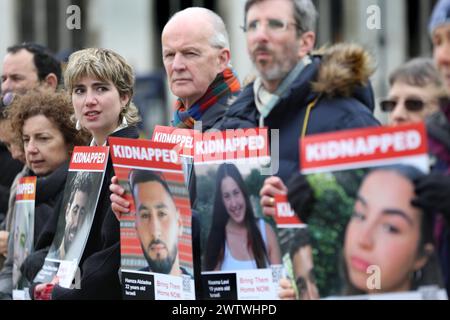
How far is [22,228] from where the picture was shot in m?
6.23

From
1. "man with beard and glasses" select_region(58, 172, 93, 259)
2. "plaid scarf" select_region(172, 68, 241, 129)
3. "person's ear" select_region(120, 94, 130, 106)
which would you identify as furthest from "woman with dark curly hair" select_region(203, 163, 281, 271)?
"person's ear" select_region(120, 94, 130, 106)

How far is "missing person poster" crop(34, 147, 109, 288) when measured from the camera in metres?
5.60

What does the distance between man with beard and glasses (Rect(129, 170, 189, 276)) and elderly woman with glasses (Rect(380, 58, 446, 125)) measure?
110 cm

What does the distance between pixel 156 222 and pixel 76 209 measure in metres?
0.66

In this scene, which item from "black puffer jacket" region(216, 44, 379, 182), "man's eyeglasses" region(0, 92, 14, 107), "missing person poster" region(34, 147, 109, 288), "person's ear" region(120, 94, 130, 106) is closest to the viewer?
"black puffer jacket" region(216, 44, 379, 182)

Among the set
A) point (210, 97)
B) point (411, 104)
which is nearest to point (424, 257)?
point (411, 104)

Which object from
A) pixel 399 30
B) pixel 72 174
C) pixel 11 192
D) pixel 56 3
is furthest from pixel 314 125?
pixel 56 3

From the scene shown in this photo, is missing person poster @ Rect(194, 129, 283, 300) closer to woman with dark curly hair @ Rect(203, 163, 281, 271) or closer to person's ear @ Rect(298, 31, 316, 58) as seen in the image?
woman with dark curly hair @ Rect(203, 163, 281, 271)

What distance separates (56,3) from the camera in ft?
99.0

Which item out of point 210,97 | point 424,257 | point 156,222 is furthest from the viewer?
point 210,97

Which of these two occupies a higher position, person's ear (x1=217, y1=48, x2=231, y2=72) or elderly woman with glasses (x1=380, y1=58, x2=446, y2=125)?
person's ear (x1=217, y1=48, x2=231, y2=72)

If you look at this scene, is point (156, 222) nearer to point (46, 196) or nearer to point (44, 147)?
point (46, 196)
